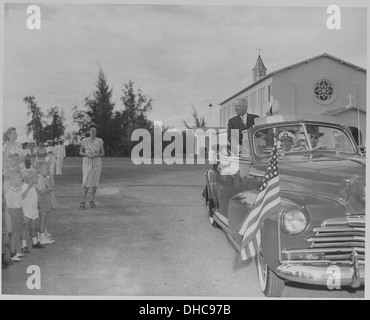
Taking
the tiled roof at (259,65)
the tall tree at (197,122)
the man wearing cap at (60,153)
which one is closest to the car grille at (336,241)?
the tall tree at (197,122)

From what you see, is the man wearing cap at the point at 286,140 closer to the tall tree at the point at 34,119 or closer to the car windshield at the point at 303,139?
the car windshield at the point at 303,139

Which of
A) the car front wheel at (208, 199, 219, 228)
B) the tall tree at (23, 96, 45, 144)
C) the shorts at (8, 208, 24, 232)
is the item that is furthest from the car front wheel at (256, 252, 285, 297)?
the tall tree at (23, 96, 45, 144)

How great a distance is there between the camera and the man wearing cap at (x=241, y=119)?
3.24m

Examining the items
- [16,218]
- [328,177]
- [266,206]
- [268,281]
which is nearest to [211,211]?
[266,206]

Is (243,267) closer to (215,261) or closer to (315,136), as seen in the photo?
(215,261)

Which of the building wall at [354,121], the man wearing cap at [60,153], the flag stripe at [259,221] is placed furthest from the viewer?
the man wearing cap at [60,153]

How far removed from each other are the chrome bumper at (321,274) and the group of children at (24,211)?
185cm

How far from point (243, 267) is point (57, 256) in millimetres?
1478

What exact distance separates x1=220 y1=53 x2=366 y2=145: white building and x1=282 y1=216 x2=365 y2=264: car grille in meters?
0.87

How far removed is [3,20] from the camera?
3.19 m

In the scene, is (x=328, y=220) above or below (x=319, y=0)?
below

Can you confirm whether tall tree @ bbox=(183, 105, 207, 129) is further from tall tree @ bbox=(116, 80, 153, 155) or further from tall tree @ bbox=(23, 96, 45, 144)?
tall tree @ bbox=(23, 96, 45, 144)
